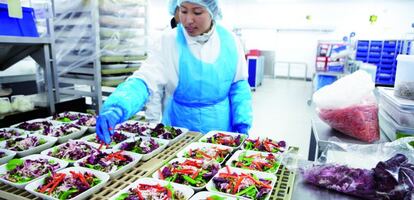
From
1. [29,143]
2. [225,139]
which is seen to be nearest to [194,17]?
[225,139]

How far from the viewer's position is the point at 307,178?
961 mm

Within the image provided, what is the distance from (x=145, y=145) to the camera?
121cm

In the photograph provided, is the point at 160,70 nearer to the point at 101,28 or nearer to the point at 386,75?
the point at 101,28

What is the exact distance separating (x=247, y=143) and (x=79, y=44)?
173 cm

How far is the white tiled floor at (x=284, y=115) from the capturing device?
3.89 m

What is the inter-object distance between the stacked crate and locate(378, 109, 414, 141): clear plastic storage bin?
23.5 ft

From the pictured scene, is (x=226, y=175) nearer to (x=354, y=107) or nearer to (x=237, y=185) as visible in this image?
(x=237, y=185)

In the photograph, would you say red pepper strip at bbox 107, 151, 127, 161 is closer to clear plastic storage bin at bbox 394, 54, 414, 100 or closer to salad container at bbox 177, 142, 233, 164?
salad container at bbox 177, 142, 233, 164

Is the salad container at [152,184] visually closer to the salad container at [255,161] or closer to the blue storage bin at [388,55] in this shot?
the salad container at [255,161]

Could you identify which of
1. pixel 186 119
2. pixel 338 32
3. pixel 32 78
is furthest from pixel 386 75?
pixel 32 78

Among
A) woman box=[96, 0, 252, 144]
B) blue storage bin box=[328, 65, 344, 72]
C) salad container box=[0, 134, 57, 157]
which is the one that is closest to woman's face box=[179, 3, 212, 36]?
woman box=[96, 0, 252, 144]

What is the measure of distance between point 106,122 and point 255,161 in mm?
624

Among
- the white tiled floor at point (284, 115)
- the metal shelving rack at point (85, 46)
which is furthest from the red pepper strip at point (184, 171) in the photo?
the white tiled floor at point (284, 115)

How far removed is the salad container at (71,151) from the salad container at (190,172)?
1.15 feet
